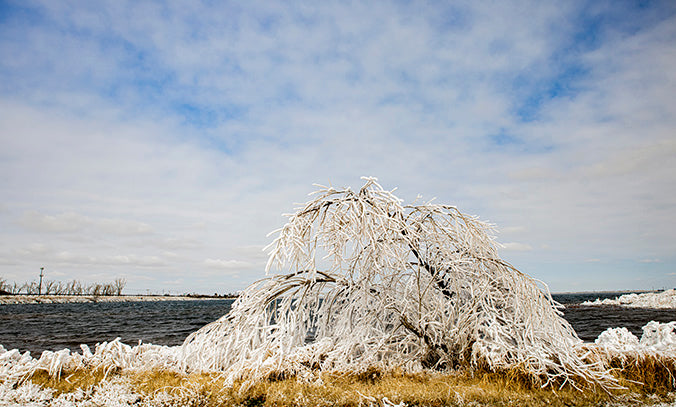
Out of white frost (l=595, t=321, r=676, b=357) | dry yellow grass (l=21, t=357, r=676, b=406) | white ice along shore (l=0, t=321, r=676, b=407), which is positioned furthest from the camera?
white frost (l=595, t=321, r=676, b=357)

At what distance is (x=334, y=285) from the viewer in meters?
8.11

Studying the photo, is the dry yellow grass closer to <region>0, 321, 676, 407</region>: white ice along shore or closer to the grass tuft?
the grass tuft

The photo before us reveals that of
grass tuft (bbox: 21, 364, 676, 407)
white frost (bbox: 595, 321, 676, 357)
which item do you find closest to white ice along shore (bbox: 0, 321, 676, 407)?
white frost (bbox: 595, 321, 676, 357)

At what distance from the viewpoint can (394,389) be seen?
569cm

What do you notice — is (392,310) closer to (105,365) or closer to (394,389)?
(394,389)

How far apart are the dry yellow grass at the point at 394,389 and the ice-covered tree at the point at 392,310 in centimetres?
28

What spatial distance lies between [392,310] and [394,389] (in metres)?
1.89

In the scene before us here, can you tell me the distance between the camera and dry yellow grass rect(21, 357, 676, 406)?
5375 mm

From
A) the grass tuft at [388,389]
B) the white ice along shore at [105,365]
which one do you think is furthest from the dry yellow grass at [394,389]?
the white ice along shore at [105,365]

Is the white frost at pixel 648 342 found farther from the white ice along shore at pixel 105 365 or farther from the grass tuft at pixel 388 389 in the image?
the grass tuft at pixel 388 389

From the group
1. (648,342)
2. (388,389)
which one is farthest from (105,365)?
(648,342)

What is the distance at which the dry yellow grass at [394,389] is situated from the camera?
5375mm

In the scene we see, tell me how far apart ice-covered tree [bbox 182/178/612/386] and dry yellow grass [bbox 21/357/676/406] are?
28 centimetres

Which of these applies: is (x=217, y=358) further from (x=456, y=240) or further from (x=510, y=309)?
(x=510, y=309)
